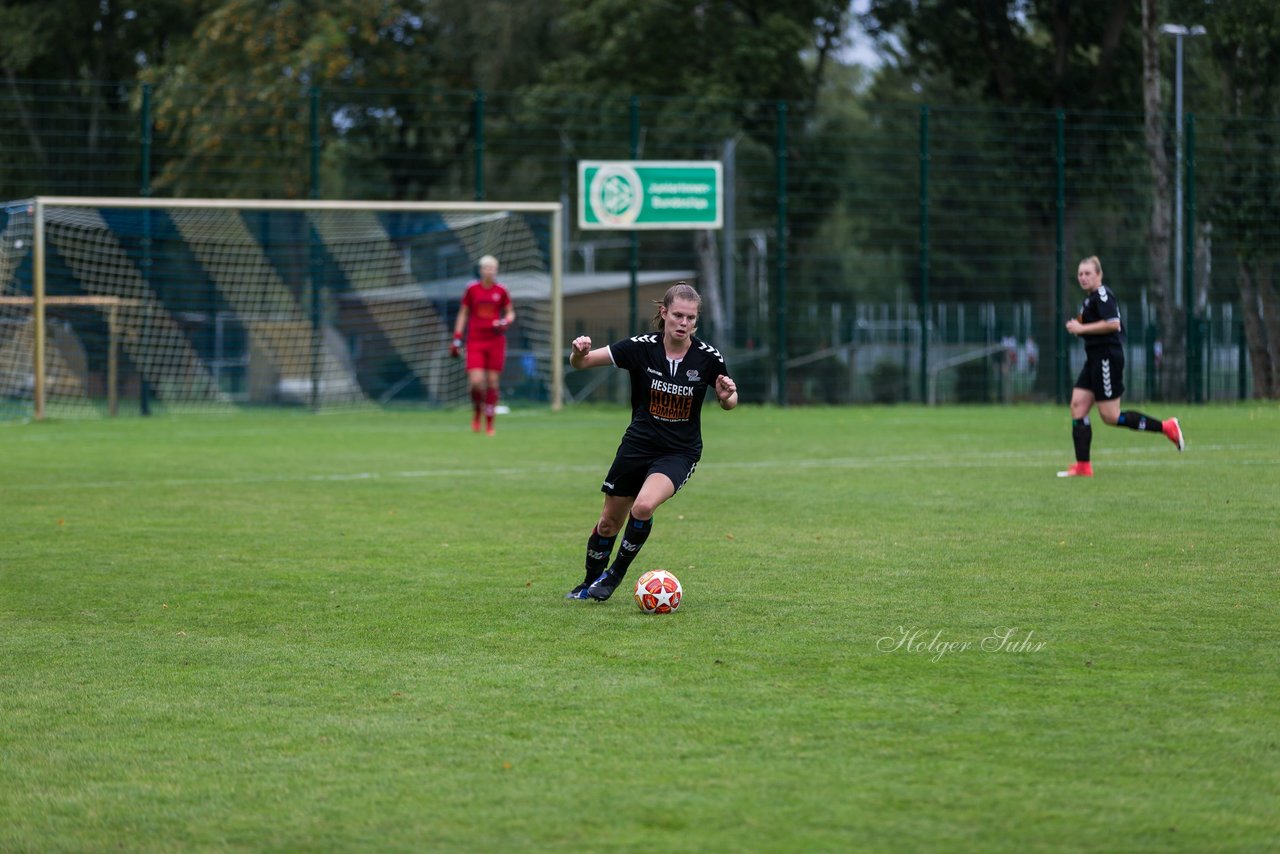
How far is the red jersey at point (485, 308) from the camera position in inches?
782

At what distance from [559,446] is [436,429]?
3.57 meters

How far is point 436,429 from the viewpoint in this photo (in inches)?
829

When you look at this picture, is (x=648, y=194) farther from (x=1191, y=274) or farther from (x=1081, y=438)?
(x=1081, y=438)

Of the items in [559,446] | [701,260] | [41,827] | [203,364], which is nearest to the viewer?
[41,827]

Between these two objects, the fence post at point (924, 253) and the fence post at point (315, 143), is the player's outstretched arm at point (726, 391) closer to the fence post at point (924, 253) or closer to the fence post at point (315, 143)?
the fence post at point (315, 143)

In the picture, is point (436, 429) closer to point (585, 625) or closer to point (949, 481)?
point (949, 481)

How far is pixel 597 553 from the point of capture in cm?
811

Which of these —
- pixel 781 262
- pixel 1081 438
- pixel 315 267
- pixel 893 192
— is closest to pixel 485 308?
pixel 315 267

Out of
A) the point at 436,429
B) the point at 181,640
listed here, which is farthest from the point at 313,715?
the point at 436,429

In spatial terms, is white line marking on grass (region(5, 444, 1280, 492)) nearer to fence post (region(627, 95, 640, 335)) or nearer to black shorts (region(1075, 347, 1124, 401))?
black shorts (region(1075, 347, 1124, 401))

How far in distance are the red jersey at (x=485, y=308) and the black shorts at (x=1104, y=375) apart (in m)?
8.19

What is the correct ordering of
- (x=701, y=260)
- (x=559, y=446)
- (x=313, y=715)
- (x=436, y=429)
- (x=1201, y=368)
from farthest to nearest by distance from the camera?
(x=701, y=260), (x=1201, y=368), (x=436, y=429), (x=559, y=446), (x=313, y=715)

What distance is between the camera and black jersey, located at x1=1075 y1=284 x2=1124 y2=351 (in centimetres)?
1383

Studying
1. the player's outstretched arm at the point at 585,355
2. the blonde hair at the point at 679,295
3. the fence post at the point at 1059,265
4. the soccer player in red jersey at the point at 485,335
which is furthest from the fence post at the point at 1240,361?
the player's outstretched arm at the point at 585,355
